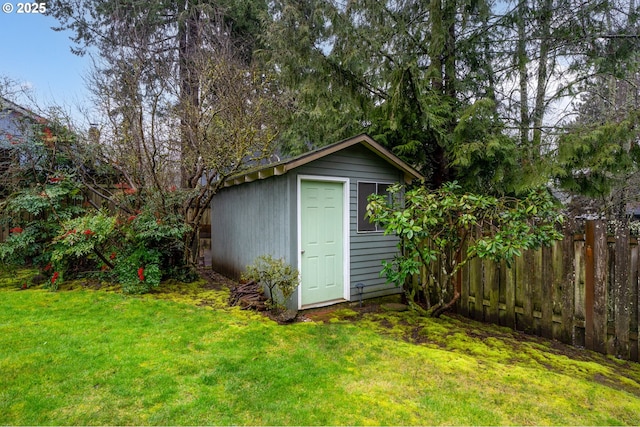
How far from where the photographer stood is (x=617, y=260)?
3590 millimetres

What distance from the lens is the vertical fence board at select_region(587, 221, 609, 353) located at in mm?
3668

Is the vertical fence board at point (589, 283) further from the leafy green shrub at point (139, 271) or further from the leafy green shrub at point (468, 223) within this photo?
the leafy green shrub at point (139, 271)

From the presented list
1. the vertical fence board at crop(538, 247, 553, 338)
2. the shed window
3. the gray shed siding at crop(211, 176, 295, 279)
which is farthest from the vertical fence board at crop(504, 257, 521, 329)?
the gray shed siding at crop(211, 176, 295, 279)

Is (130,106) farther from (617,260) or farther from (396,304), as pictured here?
(617,260)

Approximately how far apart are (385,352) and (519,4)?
20.8 ft

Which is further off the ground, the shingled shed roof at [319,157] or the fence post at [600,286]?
the shingled shed roof at [319,157]

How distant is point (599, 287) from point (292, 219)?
12.7 feet

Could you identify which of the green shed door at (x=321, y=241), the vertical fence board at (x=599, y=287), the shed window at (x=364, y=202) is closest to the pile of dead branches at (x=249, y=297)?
the green shed door at (x=321, y=241)

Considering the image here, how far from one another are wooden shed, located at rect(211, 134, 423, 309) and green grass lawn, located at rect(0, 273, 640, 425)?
995mm

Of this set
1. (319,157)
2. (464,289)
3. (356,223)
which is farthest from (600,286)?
(319,157)

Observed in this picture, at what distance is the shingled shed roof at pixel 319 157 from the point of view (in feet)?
16.1

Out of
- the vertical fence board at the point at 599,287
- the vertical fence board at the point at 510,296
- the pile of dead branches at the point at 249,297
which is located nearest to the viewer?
the vertical fence board at the point at 599,287

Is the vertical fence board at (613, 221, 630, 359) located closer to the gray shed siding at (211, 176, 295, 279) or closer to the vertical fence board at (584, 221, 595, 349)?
the vertical fence board at (584, 221, 595, 349)

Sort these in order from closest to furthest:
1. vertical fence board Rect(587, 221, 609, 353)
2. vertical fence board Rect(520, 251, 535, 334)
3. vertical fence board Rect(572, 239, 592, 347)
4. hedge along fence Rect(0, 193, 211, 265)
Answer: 1. vertical fence board Rect(587, 221, 609, 353)
2. vertical fence board Rect(572, 239, 592, 347)
3. vertical fence board Rect(520, 251, 535, 334)
4. hedge along fence Rect(0, 193, 211, 265)
